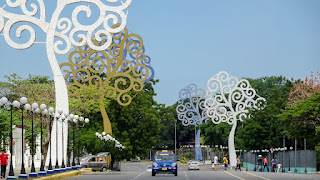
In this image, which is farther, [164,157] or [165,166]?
[164,157]

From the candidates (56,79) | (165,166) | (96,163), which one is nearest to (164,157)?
(165,166)

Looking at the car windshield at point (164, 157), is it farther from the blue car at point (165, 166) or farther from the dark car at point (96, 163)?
the dark car at point (96, 163)

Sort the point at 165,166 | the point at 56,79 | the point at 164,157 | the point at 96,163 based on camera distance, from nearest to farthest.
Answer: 1. the point at 56,79
2. the point at 165,166
3. the point at 164,157
4. the point at 96,163

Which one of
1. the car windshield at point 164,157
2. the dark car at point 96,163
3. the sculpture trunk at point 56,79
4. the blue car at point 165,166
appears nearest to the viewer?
the sculpture trunk at point 56,79

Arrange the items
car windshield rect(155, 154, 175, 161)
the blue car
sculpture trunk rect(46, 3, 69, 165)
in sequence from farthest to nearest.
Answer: car windshield rect(155, 154, 175, 161)
the blue car
sculpture trunk rect(46, 3, 69, 165)

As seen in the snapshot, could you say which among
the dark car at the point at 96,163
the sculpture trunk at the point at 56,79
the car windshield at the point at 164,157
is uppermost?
the sculpture trunk at the point at 56,79

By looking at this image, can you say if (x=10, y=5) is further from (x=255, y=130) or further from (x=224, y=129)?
(x=224, y=129)

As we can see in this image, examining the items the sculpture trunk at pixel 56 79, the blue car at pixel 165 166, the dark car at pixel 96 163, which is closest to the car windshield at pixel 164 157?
the blue car at pixel 165 166

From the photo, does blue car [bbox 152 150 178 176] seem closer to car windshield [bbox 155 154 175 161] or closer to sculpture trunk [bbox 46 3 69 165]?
car windshield [bbox 155 154 175 161]

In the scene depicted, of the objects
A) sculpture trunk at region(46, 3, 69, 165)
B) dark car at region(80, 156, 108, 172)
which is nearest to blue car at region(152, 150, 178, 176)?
sculpture trunk at region(46, 3, 69, 165)

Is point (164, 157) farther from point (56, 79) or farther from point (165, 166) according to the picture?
point (56, 79)

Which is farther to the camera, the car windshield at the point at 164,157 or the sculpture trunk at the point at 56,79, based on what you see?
the car windshield at the point at 164,157

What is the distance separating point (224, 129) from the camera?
102m

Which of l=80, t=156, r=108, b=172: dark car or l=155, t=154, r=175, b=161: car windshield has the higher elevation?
l=155, t=154, r=175, b=161: car windshield
